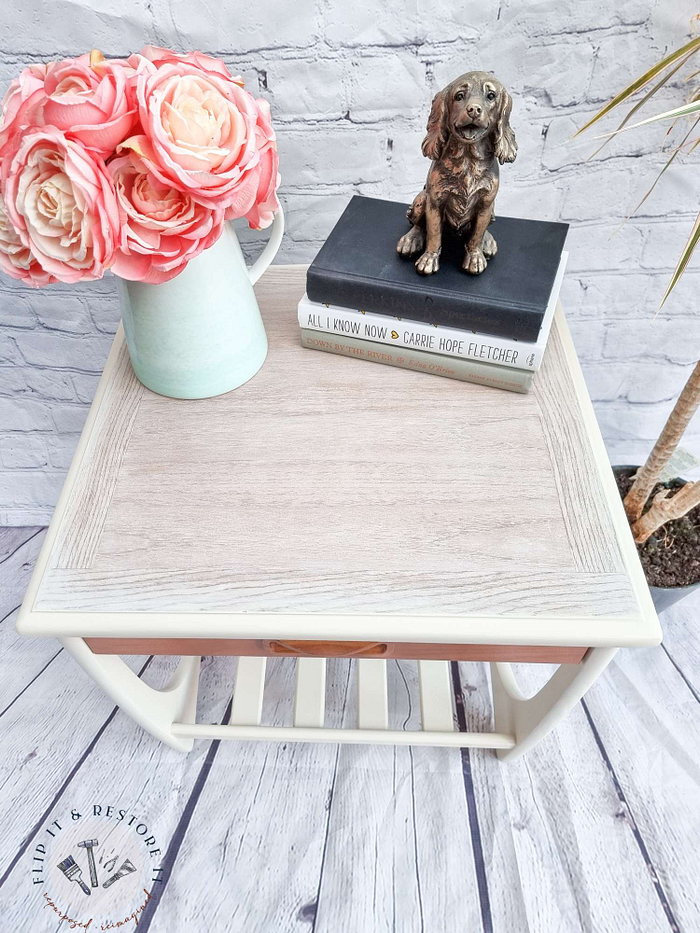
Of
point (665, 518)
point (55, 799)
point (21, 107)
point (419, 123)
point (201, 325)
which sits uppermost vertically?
point (21, 107)

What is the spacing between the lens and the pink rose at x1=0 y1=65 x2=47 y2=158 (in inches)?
19.6

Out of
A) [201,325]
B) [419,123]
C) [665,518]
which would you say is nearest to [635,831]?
[665,518]

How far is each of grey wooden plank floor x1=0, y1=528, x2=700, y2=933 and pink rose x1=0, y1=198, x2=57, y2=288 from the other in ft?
2.60

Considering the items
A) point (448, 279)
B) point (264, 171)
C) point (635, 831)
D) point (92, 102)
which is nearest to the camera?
point (92, 102)

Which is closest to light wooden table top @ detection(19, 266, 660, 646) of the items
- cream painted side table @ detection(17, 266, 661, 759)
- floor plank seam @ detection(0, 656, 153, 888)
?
cream painted side table @ detection(17, 266, 661, 759)

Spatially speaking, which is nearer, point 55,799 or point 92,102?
point 92,102

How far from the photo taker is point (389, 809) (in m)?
0.94

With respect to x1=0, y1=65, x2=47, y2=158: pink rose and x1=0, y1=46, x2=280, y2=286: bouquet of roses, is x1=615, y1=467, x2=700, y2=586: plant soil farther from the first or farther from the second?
x1=0, y1=65, x2=47, y2=158: pink rose

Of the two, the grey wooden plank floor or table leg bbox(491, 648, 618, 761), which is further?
the grey wooden plank floor

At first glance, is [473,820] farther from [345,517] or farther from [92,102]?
[92,102]

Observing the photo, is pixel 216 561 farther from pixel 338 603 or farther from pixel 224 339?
pixel 224 339

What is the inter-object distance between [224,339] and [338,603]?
0.32m

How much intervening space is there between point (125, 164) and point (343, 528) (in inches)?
15.1

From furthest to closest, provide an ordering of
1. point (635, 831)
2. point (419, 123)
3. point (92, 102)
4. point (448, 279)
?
A: 1. point (635, 831)
2. point (419, 123)
3. point (448, 279)
4. point (92, 102)
